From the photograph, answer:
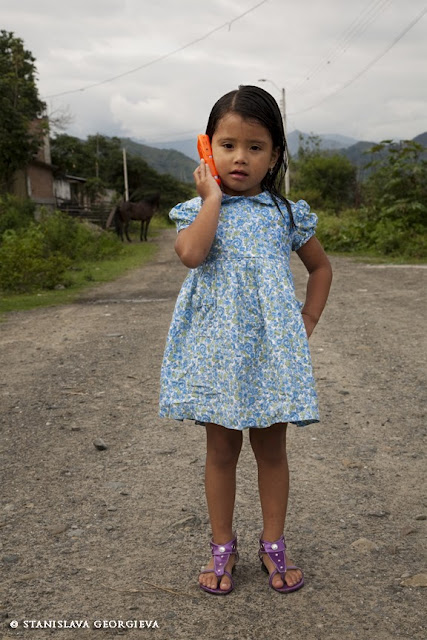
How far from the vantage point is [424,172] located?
49.7ft

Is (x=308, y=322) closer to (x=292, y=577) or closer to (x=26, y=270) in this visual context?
(x=292, y=577)

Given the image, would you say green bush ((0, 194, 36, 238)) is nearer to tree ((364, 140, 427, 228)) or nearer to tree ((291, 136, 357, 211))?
tree ((364, 140, 427, 228))

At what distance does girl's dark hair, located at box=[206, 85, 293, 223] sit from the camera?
2.20 m

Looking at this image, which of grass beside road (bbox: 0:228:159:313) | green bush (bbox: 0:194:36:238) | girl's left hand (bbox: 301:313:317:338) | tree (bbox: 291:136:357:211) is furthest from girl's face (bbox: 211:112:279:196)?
tree (bbox: 291:136:357:211)

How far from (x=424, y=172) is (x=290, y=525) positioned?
44.8 ft

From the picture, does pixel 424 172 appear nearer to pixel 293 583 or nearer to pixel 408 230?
pixel 408 230

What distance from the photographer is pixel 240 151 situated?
7.25ft

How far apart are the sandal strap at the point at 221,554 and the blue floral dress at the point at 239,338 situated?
469mm

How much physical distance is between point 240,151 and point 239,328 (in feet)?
1.81

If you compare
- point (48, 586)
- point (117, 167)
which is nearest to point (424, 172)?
point (48, 586)

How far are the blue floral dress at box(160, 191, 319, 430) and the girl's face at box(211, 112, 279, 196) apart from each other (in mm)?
76

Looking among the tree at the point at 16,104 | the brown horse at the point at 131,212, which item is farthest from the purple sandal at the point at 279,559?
the tree at the point at 16,104

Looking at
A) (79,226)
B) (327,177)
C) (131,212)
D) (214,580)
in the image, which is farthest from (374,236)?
(327,177)

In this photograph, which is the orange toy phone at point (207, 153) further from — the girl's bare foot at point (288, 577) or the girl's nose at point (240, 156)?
the girl's bare foot at point (288, 577)
